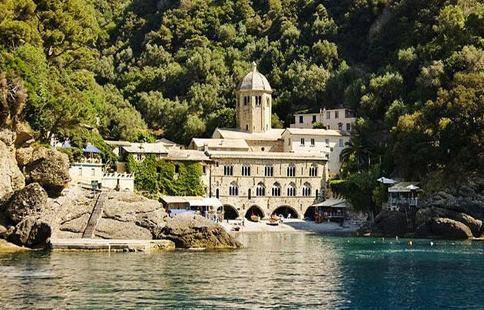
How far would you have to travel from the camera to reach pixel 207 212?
84.4 m

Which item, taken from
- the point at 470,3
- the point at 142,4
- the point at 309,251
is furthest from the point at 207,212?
the point at 142,4

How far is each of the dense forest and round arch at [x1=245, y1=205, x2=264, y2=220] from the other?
35.1 feet

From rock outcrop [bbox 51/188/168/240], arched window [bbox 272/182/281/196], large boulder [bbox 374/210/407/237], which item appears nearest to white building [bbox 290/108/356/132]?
arched window [bbox 272/182/281/196]

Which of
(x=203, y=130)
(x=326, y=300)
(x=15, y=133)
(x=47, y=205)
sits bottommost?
(x=326, y=300)

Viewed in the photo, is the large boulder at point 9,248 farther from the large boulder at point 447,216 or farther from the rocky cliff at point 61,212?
the large boulder at point 447,216

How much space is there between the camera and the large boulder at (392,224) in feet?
241

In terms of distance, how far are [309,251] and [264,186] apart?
35.2 meters

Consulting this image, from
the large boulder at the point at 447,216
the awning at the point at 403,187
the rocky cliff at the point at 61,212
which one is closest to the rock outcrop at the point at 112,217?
the rocky cliff at the point at 61,212

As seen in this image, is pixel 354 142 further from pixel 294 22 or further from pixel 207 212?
pixel 294 22

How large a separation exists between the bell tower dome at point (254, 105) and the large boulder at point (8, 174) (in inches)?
1824

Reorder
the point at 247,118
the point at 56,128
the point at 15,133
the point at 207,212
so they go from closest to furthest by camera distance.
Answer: the point at 15,133, the point at 56,128, the point at 207,212, the point at 247,118

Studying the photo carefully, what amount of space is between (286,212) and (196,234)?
1508 inches

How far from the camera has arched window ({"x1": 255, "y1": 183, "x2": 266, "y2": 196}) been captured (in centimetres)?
9194

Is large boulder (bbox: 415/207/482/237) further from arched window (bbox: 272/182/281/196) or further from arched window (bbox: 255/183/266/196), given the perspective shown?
arched window (bbox: 255/183/266/196)
